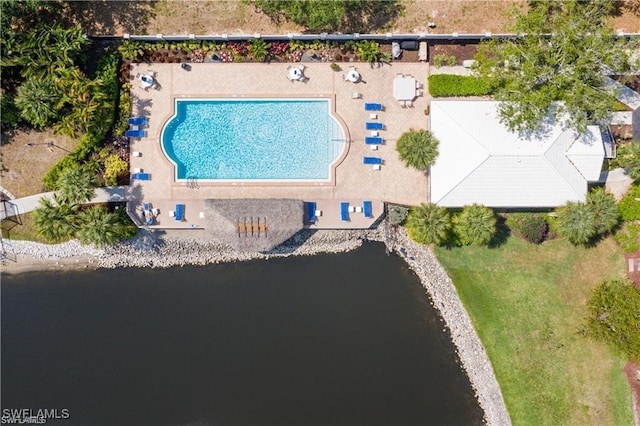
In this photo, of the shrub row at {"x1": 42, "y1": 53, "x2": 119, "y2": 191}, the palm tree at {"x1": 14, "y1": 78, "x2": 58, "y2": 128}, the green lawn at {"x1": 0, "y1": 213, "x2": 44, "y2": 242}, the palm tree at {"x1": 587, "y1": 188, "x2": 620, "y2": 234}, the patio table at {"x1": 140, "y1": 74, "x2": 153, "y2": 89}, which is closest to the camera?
the palm tree at {"x1": 14, "y1": 78, "x2": 58, "y2": 128}

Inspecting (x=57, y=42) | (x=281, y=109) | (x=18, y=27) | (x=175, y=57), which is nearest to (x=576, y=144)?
(x=281, y=109)

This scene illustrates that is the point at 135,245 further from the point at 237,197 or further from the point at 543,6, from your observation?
the point at 543,6

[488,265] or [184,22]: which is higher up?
[184,22]

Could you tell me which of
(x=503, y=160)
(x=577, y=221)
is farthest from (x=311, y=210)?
(x=577, y=221)

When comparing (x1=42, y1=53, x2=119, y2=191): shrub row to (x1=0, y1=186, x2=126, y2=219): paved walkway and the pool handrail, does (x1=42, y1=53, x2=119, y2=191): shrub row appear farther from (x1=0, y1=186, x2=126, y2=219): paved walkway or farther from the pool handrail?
the pool handrail

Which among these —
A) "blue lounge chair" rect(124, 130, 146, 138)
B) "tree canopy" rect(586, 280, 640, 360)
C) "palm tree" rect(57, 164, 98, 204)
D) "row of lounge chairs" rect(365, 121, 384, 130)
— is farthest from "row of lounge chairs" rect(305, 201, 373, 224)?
"tree canopy" rect(586, 280, 640, 360)
